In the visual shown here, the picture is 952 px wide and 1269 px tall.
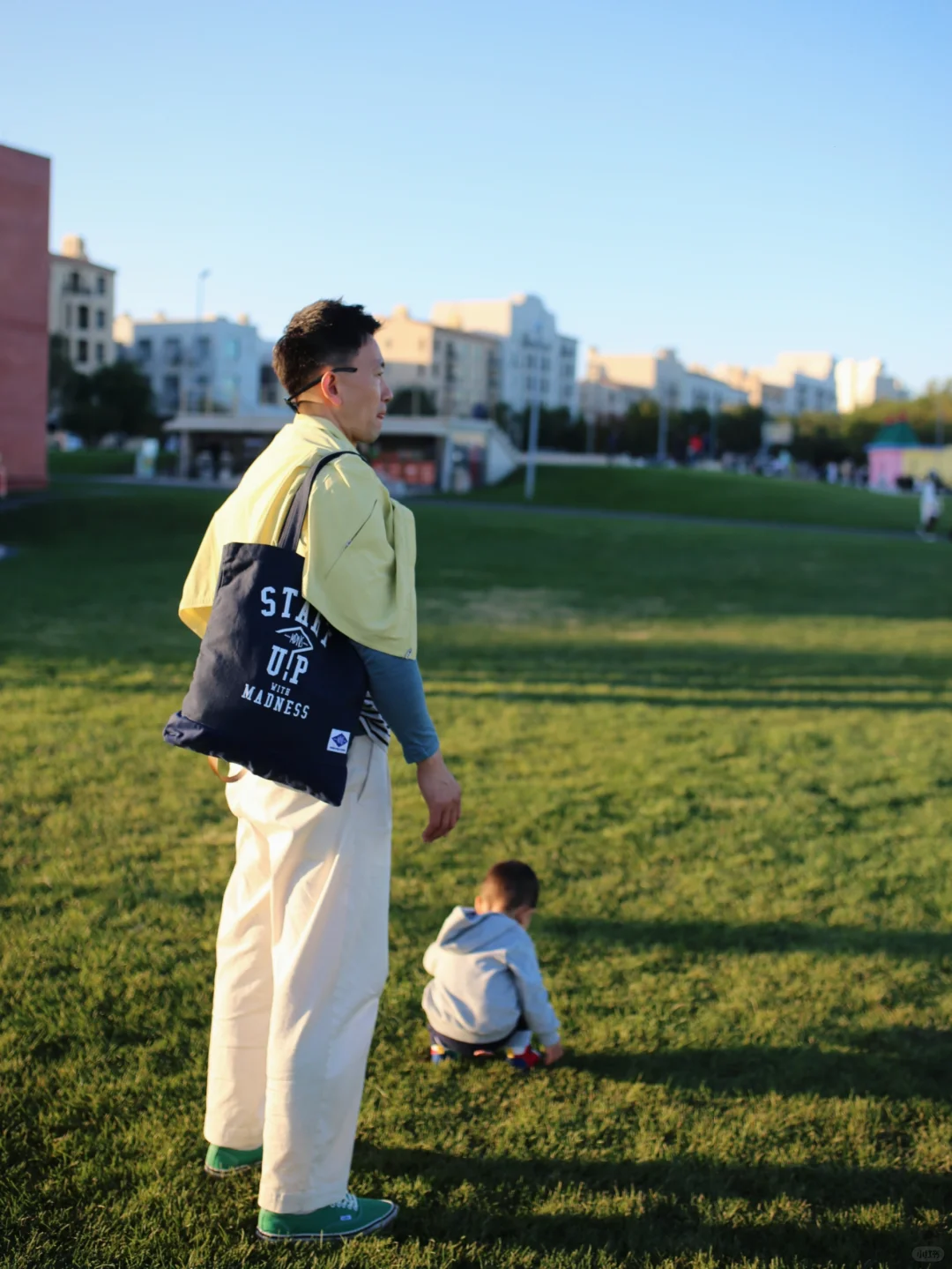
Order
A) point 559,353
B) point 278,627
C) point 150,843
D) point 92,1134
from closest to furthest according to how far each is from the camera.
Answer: point 278,627, point 92,1134, point 150,843, point 559,353

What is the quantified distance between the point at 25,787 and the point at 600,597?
12255mm

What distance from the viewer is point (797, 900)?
4.83m

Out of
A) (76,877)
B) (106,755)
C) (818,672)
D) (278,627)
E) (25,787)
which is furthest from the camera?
(818,672)

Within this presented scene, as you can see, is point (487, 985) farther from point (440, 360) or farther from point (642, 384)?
point (642, 384)

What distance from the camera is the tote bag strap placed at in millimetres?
2361

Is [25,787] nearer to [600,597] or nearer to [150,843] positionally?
[150,843]

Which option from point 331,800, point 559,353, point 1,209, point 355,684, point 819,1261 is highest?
point 559,353

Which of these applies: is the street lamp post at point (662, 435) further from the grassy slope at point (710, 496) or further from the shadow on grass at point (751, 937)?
the shadow on grass at point (751, 937)

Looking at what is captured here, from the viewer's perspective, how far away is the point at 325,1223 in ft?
8.49

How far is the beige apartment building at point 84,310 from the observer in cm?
10256

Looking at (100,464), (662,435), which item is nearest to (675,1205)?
(100,464)

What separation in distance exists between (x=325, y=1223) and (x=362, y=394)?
1848mm

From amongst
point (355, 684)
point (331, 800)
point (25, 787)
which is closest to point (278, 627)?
point (355, 684)

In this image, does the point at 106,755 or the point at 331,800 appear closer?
the point at 331,800
